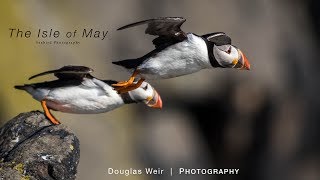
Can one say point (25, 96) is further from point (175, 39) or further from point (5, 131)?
point (175, 39)

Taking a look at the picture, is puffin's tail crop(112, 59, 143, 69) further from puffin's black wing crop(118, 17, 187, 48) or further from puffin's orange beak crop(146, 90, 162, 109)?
puffin's orange beak crop(146, 90, 162, 109)

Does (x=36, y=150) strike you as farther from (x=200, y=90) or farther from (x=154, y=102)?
(x=200, y=90)

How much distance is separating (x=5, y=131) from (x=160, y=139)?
2.60 metres

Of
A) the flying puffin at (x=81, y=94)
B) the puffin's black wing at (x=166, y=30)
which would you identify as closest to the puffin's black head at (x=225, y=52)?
the puffin's black wing at (x=166, y=30)

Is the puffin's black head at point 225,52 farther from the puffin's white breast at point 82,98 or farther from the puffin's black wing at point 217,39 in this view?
the puffin's white breast at point 82,98

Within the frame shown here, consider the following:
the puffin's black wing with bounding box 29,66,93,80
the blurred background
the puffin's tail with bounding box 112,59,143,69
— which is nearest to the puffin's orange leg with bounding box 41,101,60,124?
the puffin's black wing with bounding box 29,66,93,80

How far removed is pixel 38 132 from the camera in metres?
3.53

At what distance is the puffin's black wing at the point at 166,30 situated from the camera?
3.33 metres

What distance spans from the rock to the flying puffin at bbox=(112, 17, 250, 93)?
48 cm

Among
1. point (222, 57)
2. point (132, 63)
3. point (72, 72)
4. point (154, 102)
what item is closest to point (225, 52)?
point (222, 57)

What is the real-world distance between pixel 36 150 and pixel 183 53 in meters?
0.73

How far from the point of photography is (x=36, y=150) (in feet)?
10.9

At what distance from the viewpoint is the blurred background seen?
5.15m

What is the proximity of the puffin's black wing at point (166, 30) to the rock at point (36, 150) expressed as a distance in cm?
56
